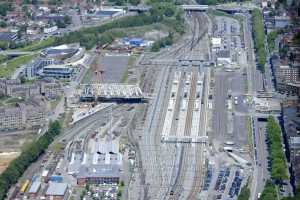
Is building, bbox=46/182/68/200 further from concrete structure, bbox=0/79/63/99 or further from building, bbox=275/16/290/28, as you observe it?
building, bbox=275/16/290/28

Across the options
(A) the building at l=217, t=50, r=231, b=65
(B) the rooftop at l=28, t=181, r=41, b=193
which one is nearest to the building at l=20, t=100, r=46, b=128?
(B) the rooftop at l=28, t=181, r=41, b=193

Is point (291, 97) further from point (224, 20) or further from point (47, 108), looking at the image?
point (224, 20)

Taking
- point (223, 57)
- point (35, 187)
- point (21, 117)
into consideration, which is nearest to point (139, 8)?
point (223, 57)

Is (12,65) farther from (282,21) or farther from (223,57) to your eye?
(282,21)

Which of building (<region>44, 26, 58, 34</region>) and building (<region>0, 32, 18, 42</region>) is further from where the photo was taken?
building (<region>44, 26, 58, 34</region>)

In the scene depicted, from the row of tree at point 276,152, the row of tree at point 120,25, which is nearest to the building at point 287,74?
the row of tree at point 276,152
